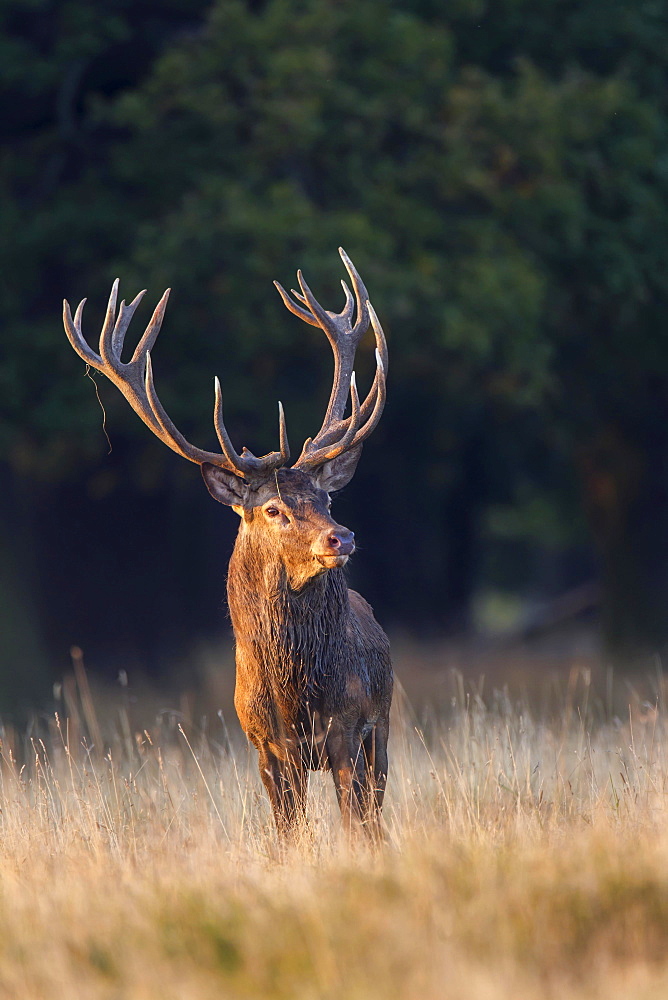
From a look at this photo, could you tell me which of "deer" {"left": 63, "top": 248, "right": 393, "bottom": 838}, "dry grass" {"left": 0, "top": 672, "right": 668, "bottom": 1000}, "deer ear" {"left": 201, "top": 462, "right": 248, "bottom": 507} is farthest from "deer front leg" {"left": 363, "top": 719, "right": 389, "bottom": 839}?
"deer ear" {"left": 201, "top": 462, "right": 248, "bottom": 507}

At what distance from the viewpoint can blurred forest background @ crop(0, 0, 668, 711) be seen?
11164 mm

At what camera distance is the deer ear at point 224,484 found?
5848 millimetres

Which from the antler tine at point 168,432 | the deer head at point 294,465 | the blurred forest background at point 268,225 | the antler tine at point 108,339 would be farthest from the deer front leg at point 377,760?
the blurred forest background at point 268,225

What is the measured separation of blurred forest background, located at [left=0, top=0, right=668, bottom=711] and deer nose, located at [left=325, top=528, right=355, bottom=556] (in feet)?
18.0

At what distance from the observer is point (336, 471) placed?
19.8 ft

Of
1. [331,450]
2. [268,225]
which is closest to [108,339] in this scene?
[331,450]

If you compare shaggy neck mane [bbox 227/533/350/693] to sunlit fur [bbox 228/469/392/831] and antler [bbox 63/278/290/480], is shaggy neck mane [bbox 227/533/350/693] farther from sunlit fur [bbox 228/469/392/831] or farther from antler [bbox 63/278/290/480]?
antler [bbox 63/278/290/480]

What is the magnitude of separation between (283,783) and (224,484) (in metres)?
1.22

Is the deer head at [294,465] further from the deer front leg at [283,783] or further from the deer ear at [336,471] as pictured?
the deer front leg at [283,783]

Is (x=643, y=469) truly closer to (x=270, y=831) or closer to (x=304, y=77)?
(x=304, y=77)

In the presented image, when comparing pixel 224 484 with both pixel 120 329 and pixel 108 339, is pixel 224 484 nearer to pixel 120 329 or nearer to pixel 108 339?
pixel 108 339

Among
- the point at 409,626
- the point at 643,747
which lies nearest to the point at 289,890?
the point at 643,747

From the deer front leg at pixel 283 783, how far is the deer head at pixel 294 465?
70 cm

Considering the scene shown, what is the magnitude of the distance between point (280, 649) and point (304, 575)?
0.31 m
